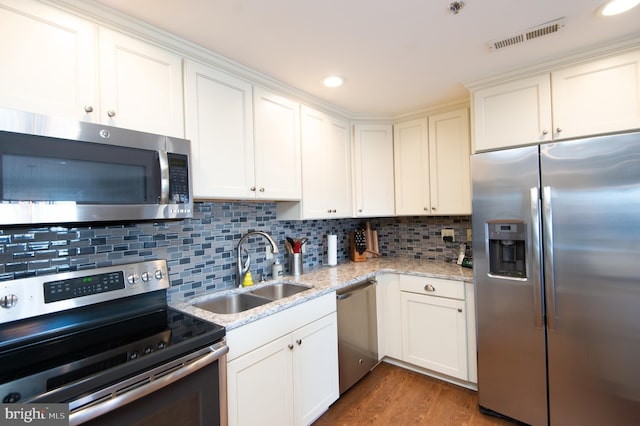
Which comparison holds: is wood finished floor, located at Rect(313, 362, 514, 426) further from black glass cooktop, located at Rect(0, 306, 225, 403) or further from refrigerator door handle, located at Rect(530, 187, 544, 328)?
black glass cooktop, located at Rect(0, 306, 225, 403)

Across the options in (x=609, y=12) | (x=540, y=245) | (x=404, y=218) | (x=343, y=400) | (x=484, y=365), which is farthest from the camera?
(x=404, y=218)

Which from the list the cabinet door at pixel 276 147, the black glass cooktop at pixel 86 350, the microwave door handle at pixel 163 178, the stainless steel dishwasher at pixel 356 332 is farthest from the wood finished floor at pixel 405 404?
the microwave door handle at pixel 163 178

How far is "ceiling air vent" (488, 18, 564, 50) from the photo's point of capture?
1501mm

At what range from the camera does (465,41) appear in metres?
1.63

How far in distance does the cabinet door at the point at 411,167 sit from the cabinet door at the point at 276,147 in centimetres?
109

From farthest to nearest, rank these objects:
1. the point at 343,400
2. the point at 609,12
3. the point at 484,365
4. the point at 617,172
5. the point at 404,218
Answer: the point at 404,218, the point at 343,400, the point at 484,365, the point at 617,172, the point at 609,12

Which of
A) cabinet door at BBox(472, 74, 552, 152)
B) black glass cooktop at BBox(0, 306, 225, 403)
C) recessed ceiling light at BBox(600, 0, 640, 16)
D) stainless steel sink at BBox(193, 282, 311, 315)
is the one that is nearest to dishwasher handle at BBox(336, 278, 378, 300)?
stainless steel sink at BBox(193, 282, 311, 315)

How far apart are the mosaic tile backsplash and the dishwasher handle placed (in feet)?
1.90

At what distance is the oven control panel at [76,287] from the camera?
1.16 m

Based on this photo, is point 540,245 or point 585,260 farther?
point 540,245

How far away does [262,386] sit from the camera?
59.5 inches

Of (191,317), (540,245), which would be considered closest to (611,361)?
(540,245)

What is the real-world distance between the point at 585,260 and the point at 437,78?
1.44 m

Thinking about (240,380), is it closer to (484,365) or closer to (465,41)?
(484,365)
